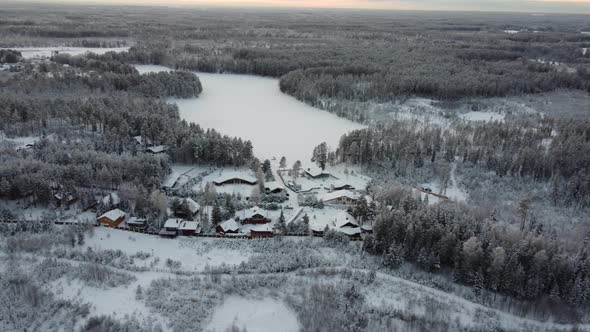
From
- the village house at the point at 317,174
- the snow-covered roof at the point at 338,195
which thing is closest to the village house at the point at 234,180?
the village house at the point at 317,174

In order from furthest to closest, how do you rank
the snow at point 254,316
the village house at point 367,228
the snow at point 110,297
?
the village house at point 367,228 < the snow at point 110,297 < the snow at point 254,316

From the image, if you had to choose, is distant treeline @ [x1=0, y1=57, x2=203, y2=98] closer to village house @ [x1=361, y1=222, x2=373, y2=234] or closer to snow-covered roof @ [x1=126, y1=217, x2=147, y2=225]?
snow-covered roof @ [x1=126, y1=217, x2=147, y2=225]

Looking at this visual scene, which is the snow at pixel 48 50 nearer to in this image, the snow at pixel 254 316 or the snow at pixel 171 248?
the snow at pixel 171 248

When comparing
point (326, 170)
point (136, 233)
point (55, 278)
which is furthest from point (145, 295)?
point (326, 170)

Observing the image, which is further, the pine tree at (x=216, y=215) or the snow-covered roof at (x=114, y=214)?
the pine tree at (x=216, y=215)

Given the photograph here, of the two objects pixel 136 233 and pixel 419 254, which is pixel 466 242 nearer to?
pixel 419 254

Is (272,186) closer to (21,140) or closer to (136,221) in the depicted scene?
(136,221)

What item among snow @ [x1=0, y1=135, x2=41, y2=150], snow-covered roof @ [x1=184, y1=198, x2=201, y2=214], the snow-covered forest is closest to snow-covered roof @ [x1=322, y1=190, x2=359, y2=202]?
the snow-covered forest
